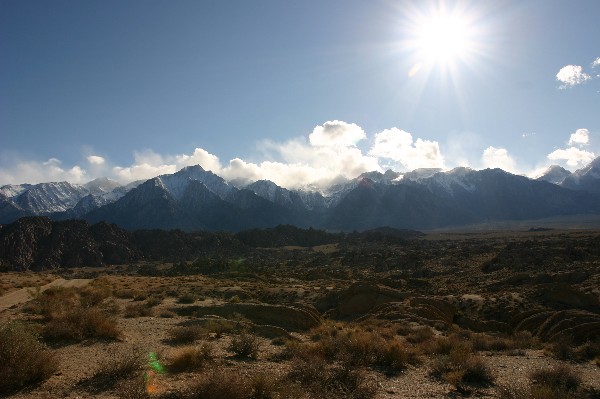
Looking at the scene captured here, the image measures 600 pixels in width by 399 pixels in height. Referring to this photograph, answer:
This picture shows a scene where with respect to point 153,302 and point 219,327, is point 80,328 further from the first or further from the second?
point 153,302

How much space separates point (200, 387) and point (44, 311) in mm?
14791

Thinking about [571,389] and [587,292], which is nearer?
[571,389]

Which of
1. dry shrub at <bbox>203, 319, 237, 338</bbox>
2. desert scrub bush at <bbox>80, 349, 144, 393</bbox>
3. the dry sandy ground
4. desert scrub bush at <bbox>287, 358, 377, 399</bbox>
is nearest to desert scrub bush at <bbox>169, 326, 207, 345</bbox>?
the dry sandy ground

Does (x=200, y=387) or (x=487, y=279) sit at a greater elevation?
(x=200, y=387)

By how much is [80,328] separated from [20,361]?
5615 mm

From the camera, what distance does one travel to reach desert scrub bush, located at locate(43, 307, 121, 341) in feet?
47.9

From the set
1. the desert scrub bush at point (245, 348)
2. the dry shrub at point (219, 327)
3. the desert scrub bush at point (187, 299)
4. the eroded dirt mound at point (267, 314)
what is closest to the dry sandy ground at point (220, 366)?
the desert scrub bush at point (245, 348)

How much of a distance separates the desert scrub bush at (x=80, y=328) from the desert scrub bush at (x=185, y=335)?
211 centimetres

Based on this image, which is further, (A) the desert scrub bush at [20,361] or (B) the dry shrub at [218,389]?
(A) the desert scrub bush at [20,361]

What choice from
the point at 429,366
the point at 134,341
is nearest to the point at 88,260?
the point at 134,341

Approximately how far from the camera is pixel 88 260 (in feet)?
296

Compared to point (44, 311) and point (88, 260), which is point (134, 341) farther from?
point (88, 260)

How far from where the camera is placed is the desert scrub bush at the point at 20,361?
930 centimetres

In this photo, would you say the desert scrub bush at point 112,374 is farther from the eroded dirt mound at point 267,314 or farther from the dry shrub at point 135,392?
the eroded dirt mound at point 267,314
